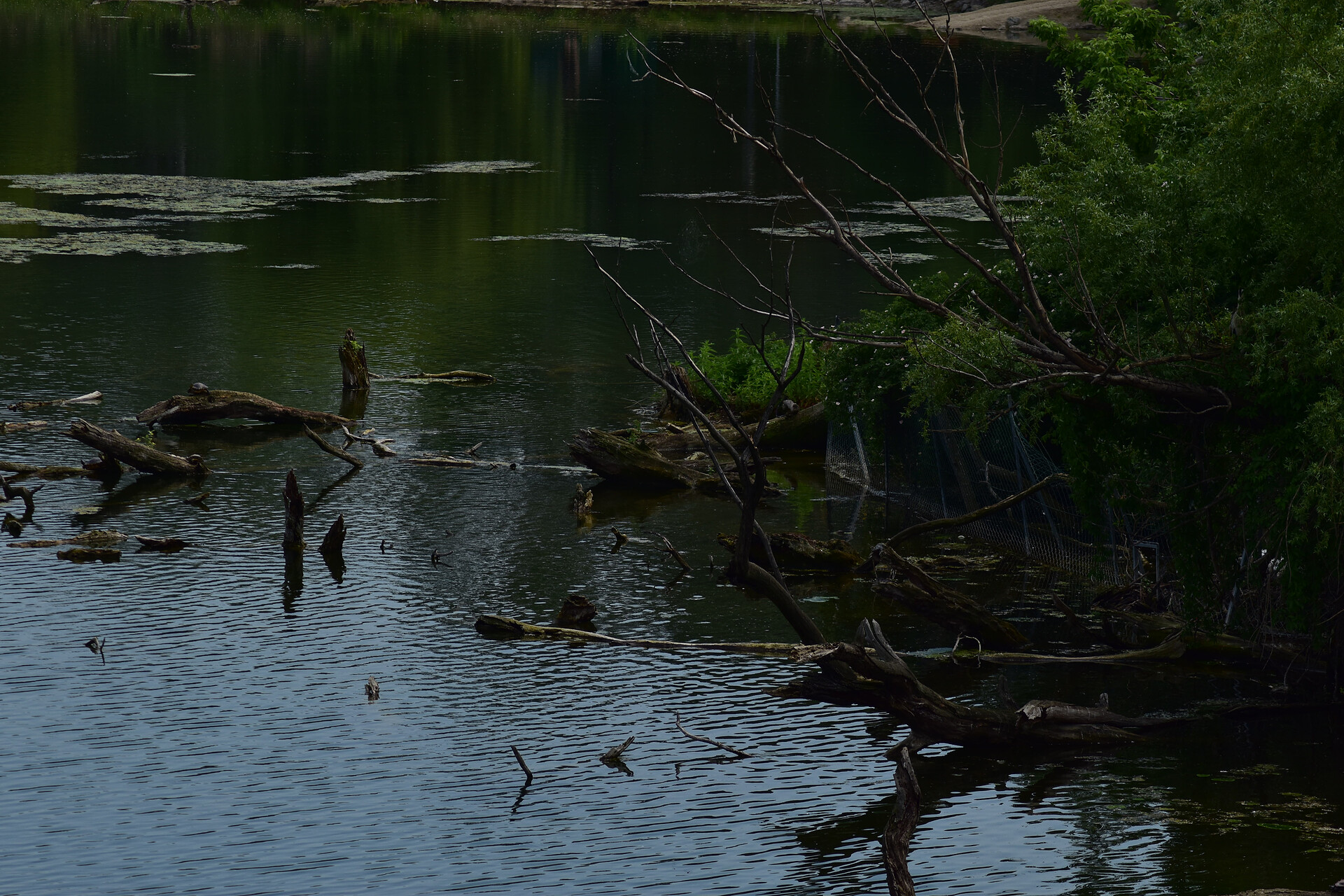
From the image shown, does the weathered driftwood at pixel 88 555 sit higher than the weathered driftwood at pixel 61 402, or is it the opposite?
the weathered driftwood at pixel 61 402

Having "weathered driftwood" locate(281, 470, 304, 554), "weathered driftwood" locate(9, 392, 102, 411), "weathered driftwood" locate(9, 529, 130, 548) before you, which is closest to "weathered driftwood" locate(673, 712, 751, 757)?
"weathered driftwood" locate(281, 470, 304, 554)

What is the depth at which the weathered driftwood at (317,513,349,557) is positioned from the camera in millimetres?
18484

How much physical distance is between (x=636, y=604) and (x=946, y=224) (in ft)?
88.6

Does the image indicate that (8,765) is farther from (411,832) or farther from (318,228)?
(318,228)

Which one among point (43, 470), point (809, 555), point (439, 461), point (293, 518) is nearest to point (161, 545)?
point (293, 518)

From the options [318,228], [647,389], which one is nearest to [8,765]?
[647,389]

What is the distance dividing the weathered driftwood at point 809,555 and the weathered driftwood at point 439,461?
4949 mm

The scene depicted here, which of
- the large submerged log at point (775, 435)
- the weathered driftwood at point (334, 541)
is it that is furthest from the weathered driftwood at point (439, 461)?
the weathered driftwood at point (334, 541)

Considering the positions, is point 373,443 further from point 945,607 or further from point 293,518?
point 945,607

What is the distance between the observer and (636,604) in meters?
17.2

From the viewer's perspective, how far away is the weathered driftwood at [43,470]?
68.8 ft

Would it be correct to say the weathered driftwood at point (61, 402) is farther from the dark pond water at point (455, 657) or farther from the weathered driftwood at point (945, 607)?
the weathered driftwood at point (945, 607)

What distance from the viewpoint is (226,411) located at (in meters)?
23.5

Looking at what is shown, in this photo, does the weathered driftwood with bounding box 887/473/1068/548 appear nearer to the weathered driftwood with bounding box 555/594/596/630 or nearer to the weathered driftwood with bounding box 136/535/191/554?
the weathered driftwood with bounding box 555/594/596/630
